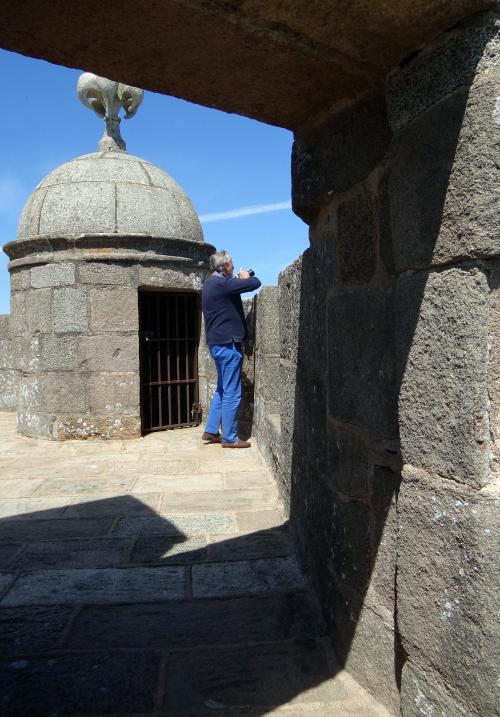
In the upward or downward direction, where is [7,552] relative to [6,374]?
downward

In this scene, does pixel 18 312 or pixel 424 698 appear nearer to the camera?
pixel 424 698

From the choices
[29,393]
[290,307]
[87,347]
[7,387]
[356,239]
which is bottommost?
→ [7,387]

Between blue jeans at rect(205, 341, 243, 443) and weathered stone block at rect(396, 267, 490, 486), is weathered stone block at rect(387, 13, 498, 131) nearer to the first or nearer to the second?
weathered stone block at rect(396, 267, 490, 486)

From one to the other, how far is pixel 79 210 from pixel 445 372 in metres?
5.24

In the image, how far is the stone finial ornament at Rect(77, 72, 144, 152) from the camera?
21.5 feet

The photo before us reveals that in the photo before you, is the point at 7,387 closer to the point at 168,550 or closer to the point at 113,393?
the point at 113,393

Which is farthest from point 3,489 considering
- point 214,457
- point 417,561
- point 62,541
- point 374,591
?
point 417,561

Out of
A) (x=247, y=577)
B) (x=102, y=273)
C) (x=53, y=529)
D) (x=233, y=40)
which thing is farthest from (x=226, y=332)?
(x=233, y=40)

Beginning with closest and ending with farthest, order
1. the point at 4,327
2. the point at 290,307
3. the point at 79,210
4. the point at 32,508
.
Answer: the point at 290,307 < the point at 32,508 < the point at 79,210 < the point at 4,327

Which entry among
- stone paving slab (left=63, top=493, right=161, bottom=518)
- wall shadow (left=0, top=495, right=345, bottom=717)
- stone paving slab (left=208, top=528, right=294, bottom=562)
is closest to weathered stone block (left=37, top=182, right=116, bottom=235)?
stone paving slab (left=63, top=493, right=161, bottom=518)

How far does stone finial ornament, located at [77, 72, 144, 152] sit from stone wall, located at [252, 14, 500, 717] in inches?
206

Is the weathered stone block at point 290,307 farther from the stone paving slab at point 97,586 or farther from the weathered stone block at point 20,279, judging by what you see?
the weathered stone block at point 20,279

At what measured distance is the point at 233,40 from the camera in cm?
149

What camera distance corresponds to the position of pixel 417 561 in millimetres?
1456
